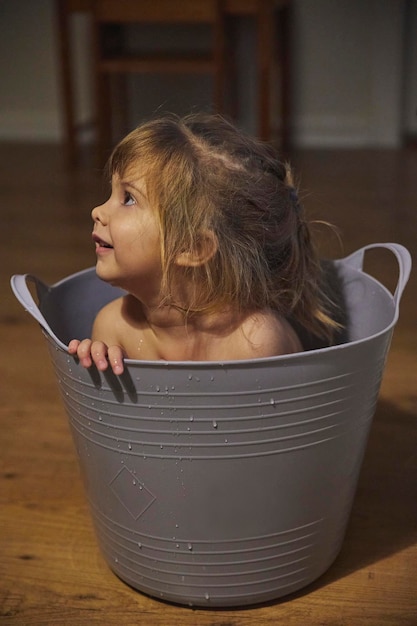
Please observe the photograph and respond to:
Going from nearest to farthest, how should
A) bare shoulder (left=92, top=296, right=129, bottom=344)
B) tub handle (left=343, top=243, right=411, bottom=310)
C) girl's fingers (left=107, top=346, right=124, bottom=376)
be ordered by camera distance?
girl's fingers (left=107, top=346, right=124, bottom=376) → tub handle (left=343, top=243, right=411, bottom=310) → bare shoulder (left=92, top=296, right=129, bottom=344)

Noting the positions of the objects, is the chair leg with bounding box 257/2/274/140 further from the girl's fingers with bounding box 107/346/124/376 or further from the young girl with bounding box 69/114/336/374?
the girl's fingers with bounding box 107/346/124/376

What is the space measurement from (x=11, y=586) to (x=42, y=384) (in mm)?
507

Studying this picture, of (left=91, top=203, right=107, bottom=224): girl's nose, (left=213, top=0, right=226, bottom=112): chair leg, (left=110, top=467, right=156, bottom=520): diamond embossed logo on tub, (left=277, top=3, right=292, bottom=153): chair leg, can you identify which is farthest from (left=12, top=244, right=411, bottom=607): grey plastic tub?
(left=277, top=3, right=292, bottom=153): chair leg

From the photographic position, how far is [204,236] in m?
0.95

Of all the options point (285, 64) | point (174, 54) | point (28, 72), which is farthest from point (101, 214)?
point (28, 72)

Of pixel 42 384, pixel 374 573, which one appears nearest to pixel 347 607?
pixel 374 573

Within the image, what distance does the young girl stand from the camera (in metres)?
0.95

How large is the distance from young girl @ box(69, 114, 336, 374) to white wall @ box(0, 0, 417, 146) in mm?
2086

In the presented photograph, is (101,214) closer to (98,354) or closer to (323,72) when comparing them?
(98,354)

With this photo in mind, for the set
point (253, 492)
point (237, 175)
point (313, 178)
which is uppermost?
point (237, 175)

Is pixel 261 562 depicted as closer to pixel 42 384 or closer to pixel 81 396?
pixel 81 396

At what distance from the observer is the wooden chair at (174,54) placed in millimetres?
2559

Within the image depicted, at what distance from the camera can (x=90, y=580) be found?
1002mm

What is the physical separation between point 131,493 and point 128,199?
31 centimetres
